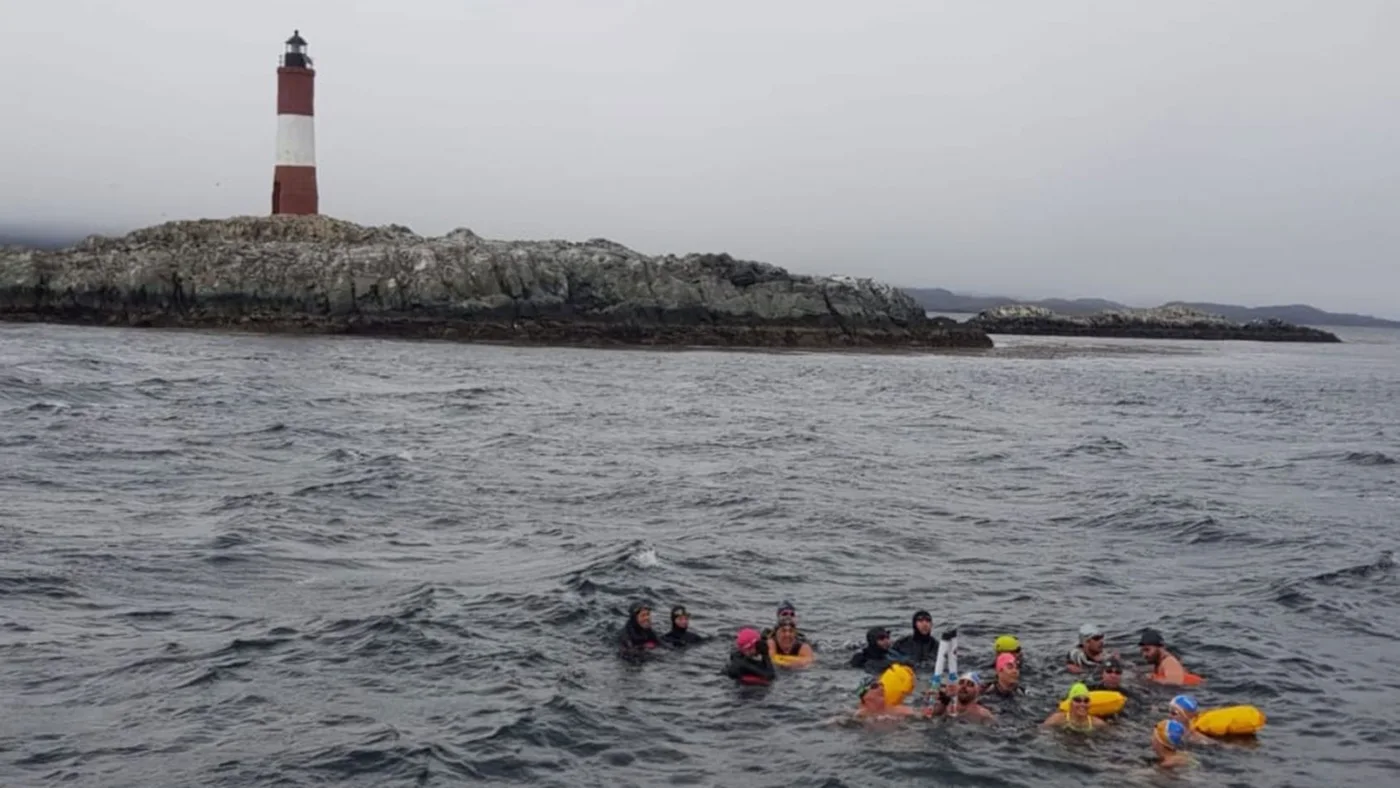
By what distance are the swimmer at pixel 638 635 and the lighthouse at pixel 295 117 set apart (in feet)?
228

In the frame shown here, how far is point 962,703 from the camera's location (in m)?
14.4

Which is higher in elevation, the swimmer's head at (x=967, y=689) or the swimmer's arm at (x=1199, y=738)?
the swimmer's head at (x=967, y=689)

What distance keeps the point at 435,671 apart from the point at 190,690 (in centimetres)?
275

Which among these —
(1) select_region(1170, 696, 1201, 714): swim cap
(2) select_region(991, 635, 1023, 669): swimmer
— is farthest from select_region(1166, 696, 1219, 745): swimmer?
(2) select_region(991, 635, 1023, 669): swimmer

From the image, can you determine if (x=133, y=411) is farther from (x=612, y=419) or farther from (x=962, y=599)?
(x=962, y=599)

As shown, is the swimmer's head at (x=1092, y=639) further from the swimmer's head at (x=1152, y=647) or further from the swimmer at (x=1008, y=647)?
the swimmer at (x=1008, y=647)

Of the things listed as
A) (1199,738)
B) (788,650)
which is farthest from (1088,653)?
(788,650)

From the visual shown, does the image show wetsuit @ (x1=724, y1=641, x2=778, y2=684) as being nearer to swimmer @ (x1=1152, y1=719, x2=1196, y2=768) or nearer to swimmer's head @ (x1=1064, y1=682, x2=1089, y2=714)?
swimmer's head @ (x1=1064, y1=682, x2=1089, y2=714)

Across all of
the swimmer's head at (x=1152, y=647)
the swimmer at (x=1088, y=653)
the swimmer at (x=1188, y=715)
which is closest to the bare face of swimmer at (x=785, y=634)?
the swimmer at (x=1088, y=653)

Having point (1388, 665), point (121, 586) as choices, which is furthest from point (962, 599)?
point (121, 586)

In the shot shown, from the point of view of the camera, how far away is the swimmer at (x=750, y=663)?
15602 mm

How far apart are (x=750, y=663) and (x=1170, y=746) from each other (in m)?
4.90

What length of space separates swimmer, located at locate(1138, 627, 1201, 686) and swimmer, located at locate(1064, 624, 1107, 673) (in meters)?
0.59

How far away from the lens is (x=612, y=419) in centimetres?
4022
